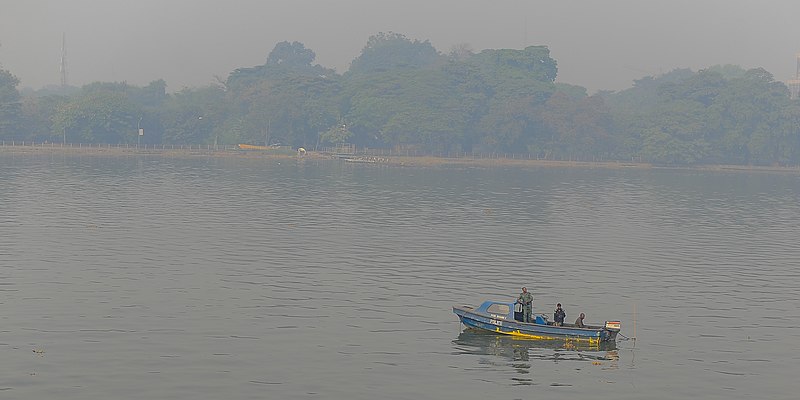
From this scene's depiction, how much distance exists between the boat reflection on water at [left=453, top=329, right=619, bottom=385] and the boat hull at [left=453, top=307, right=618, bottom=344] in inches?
14.4

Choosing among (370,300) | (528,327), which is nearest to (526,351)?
(528,327)

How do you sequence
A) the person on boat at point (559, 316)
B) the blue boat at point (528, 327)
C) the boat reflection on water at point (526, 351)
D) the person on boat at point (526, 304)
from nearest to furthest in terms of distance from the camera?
the boat reflection on water at point (526, 351) < the blue boat at point (528, 327) < the person on boat at point (559, 316) < the person on boat at point (526, 304)

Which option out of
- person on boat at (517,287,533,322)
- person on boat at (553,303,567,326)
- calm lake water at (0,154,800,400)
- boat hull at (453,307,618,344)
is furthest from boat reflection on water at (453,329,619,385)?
person on boat at (517,287,533,322)

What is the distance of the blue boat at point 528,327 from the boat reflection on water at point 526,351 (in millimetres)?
396

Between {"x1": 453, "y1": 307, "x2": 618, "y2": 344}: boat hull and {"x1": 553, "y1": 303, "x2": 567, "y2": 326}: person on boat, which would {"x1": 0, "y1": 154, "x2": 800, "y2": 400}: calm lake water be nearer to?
{"x1": 453, "y1": 307, "x2": 618, "y2": 344}: boat hull

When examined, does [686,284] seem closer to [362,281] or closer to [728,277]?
[728,277]

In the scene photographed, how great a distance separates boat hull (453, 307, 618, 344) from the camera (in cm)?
6812

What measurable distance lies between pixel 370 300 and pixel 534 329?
18.3m

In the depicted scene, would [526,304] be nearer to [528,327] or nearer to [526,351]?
[528,327]

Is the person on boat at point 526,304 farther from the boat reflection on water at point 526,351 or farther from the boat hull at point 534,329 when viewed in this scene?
the boat reflection on water at point 526,351

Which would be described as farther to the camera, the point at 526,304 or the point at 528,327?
the point at 526,304

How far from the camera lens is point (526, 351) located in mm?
67562

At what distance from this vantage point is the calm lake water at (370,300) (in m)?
60.8

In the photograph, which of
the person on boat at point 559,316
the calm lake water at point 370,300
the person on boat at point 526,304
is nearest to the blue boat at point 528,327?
the person on boat at point 559,316
